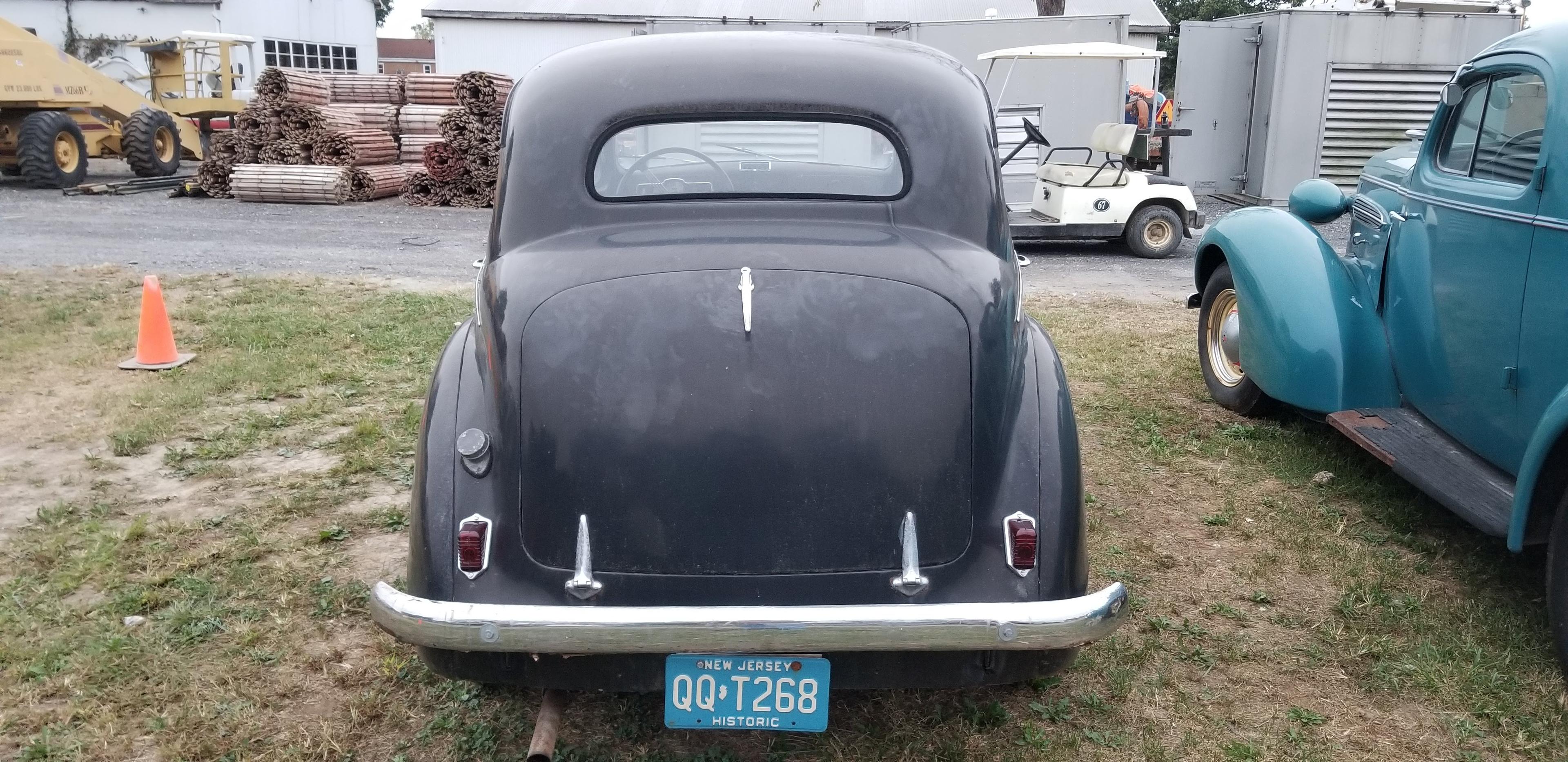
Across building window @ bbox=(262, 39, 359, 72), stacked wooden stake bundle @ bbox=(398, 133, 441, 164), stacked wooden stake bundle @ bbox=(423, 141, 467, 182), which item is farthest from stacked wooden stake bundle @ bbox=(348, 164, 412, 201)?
building window @ bbox=(262, 39, 359, 72)

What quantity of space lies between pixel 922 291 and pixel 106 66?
1363 inches

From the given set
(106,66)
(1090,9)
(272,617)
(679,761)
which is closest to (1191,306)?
(679,761)

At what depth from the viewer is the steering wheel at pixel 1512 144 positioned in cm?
357

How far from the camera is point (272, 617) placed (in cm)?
352

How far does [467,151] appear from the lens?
1491cm

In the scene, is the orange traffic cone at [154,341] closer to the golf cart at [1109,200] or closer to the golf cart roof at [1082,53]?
the golf cart at [1109,200]

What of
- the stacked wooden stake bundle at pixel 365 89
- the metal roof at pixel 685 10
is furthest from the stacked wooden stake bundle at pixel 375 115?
the metal roof at pixel 685 10

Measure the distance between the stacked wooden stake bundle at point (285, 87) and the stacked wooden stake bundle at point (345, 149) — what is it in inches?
26.7

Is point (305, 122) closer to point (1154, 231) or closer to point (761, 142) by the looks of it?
point (1154, 231)

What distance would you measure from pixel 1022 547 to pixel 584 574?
0.98 m

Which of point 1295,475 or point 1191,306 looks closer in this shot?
point 1295,475

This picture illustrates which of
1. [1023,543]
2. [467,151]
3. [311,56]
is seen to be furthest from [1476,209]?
[311,56]

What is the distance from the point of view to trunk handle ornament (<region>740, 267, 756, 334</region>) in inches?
99.5

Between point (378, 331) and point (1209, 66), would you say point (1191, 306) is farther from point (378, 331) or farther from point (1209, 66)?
point (1209, 66)
